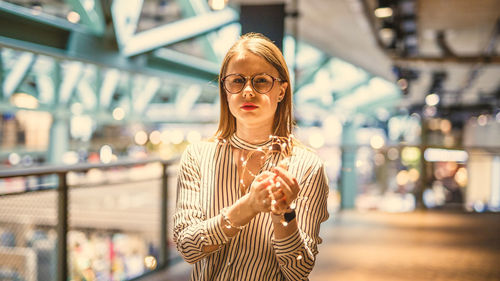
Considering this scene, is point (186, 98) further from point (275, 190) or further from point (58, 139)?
point (275, 190)

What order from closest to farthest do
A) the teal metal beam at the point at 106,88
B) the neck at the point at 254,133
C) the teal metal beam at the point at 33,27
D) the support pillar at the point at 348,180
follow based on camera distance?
1. the neck at the point at 254,133
2. the teal metal beam at the point at 33,27
3. the support pillar at the point at 348,180
4. the teal metal beam at the point at 106,88

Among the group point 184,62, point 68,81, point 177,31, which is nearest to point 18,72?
point 68,81

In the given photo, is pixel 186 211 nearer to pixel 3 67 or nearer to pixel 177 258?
pixel 177 258

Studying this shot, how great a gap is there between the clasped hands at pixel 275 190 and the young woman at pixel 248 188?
81 millimetres

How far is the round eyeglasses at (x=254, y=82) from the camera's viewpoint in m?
1.21

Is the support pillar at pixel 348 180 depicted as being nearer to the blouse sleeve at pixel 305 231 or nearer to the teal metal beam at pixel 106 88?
the blouse sleeve at pixel 305 231

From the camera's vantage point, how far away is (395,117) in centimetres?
3431

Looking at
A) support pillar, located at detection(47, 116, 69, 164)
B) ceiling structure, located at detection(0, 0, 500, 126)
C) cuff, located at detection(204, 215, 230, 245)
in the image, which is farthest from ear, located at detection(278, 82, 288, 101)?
support pillar, located at detection(47, 116, 69, 164)

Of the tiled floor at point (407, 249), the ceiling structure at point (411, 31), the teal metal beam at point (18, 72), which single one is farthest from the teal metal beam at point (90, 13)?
the teal metal beam at point (18, 72)

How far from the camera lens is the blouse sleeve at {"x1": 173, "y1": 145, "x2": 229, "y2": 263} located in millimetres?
1145

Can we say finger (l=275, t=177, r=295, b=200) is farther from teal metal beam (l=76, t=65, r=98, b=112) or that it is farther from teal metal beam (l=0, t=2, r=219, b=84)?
teal metal beam (l=76, t=65, r=98, b=112)

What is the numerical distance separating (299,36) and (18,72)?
7.29 m

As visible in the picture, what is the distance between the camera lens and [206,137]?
64.4 inches

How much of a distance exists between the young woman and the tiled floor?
10.1 feet
